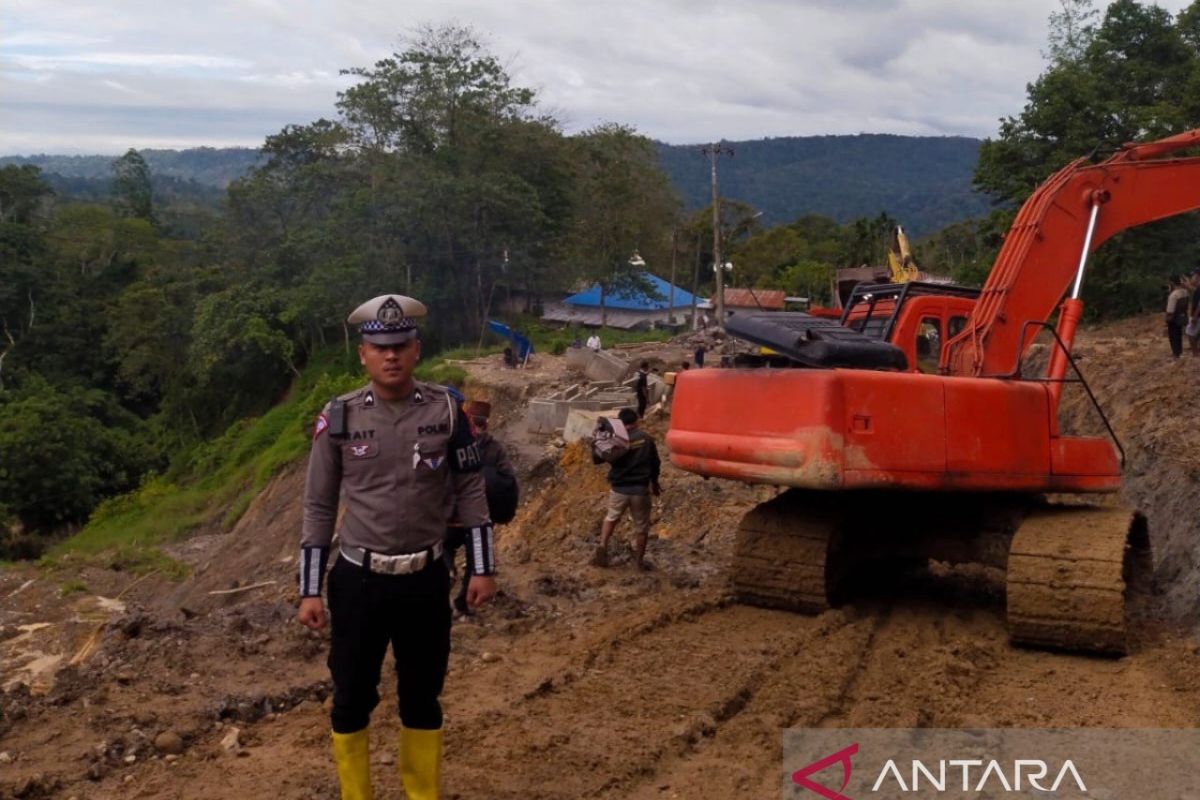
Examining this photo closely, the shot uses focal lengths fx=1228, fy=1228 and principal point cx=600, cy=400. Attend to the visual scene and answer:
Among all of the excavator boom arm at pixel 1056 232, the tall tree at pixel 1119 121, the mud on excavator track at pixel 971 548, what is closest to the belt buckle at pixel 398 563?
the mud on excavator track at pixel 971 548

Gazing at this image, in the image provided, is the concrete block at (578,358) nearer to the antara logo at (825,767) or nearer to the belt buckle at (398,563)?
the antara logo at (825,767)

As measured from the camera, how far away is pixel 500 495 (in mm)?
7484

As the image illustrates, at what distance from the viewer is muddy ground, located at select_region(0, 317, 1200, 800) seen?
5.07 metres

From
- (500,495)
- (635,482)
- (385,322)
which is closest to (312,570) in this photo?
(385,322)

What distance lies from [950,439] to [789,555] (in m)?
1.40

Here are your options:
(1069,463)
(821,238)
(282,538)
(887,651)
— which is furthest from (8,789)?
(821,238)

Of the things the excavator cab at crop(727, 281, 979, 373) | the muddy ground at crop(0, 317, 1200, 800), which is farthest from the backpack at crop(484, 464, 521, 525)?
the excavator cab at crop(727, 281, 979, 373)

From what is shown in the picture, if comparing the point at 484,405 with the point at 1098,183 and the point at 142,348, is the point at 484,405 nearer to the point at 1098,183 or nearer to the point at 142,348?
the point at 1098,183

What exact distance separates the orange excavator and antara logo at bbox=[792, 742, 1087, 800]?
6.38ft

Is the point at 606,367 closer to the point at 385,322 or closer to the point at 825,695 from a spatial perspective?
the point at 825,695

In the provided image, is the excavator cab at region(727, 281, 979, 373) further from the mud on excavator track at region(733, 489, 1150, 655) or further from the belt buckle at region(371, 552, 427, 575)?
the belt buckle at region(371, 552, 427, 575)

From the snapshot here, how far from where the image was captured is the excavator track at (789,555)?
26.2 feet

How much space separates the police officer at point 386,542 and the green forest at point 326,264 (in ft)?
76.9

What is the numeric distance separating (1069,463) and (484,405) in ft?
12.2
